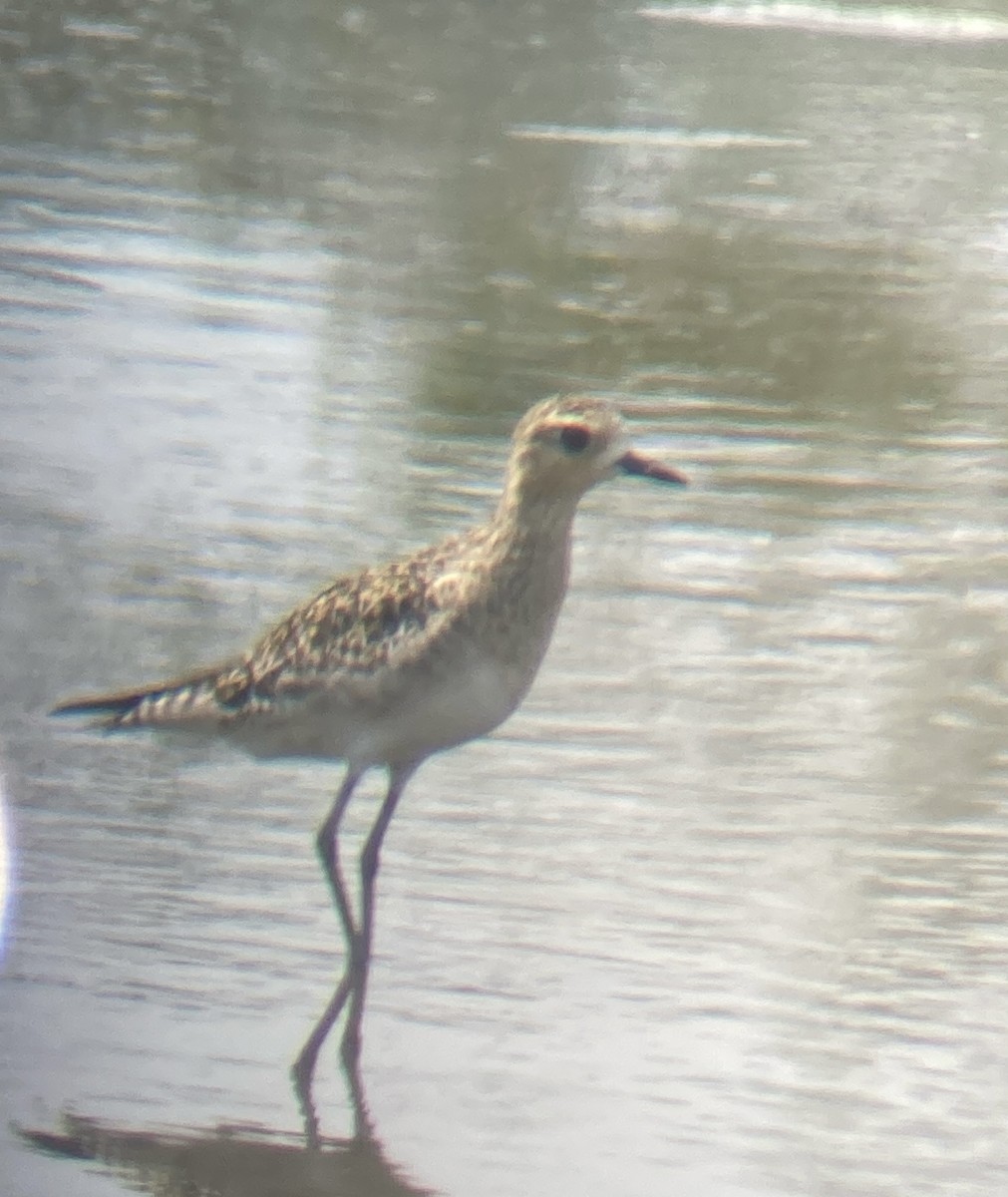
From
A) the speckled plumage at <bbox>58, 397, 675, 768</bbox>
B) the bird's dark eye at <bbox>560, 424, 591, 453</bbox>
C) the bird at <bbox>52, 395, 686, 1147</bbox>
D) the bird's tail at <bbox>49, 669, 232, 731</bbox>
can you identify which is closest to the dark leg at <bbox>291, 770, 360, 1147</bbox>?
the bird at <bbox>52, 395, 686, 1147</bbox>

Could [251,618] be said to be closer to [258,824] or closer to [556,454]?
[258,824]

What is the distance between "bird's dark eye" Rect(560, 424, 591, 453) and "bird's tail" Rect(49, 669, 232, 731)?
0.95m

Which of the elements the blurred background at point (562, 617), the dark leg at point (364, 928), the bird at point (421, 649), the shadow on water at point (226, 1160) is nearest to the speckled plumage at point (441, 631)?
the bird at point (421, 649)

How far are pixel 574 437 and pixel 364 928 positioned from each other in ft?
3.58

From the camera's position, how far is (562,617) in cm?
803

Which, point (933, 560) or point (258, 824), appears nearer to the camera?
point (258, 824)

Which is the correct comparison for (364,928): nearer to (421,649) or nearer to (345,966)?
(345,966)

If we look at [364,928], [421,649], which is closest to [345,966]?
[364,928]

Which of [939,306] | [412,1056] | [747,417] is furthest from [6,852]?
[939,306]

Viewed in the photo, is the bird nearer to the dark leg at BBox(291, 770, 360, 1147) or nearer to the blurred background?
the dark leg at BBox(291, 770, 360, 1147)

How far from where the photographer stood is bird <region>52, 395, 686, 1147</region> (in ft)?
19.3

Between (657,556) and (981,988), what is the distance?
2.86 m

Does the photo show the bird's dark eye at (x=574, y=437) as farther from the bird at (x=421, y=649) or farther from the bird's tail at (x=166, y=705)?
the bird's tail at (x=166, y=705)

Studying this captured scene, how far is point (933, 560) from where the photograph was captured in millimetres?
8734
